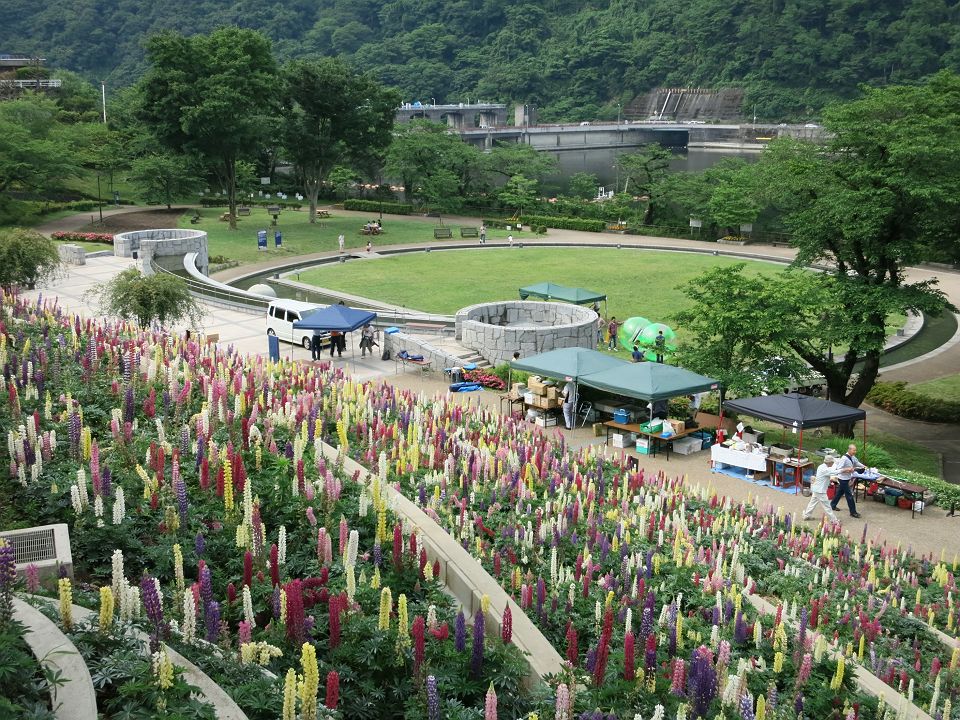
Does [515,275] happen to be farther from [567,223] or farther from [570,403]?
[570,403]

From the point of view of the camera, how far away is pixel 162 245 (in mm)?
45656

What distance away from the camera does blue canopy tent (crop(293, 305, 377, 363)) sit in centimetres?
2859

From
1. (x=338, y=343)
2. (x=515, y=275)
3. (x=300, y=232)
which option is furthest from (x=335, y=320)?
(x=300, y=232)

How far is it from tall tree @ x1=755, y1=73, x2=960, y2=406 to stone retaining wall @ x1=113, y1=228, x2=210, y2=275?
91.9 ft

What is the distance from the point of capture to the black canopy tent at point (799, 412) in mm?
20250

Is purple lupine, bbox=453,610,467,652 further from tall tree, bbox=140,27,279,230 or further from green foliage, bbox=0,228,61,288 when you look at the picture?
tall tree, bbox=140,27,279,230

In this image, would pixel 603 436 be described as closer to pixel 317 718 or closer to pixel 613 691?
pixel 613 691

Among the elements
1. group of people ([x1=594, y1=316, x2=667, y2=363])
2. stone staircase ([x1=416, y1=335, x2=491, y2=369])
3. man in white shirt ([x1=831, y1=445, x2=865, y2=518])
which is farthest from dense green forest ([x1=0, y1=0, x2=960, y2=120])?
man in white shirt ([x1=831, y1=445, x2=865, y2=518])

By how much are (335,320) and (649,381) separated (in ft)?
34.6

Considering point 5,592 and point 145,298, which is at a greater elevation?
point 5,592

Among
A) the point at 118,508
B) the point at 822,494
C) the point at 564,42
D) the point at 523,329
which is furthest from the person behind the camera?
the point at 564,42

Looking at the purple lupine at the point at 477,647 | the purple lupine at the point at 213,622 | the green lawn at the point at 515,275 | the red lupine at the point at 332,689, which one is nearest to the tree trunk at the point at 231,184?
the green lawn at the point at 515,275

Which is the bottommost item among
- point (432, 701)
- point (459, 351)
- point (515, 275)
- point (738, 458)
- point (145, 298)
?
point (738, 458)

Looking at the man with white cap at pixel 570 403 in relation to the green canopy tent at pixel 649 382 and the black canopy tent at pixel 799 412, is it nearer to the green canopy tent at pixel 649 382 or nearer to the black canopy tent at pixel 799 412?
the green canopy tent at pixel 649 382
